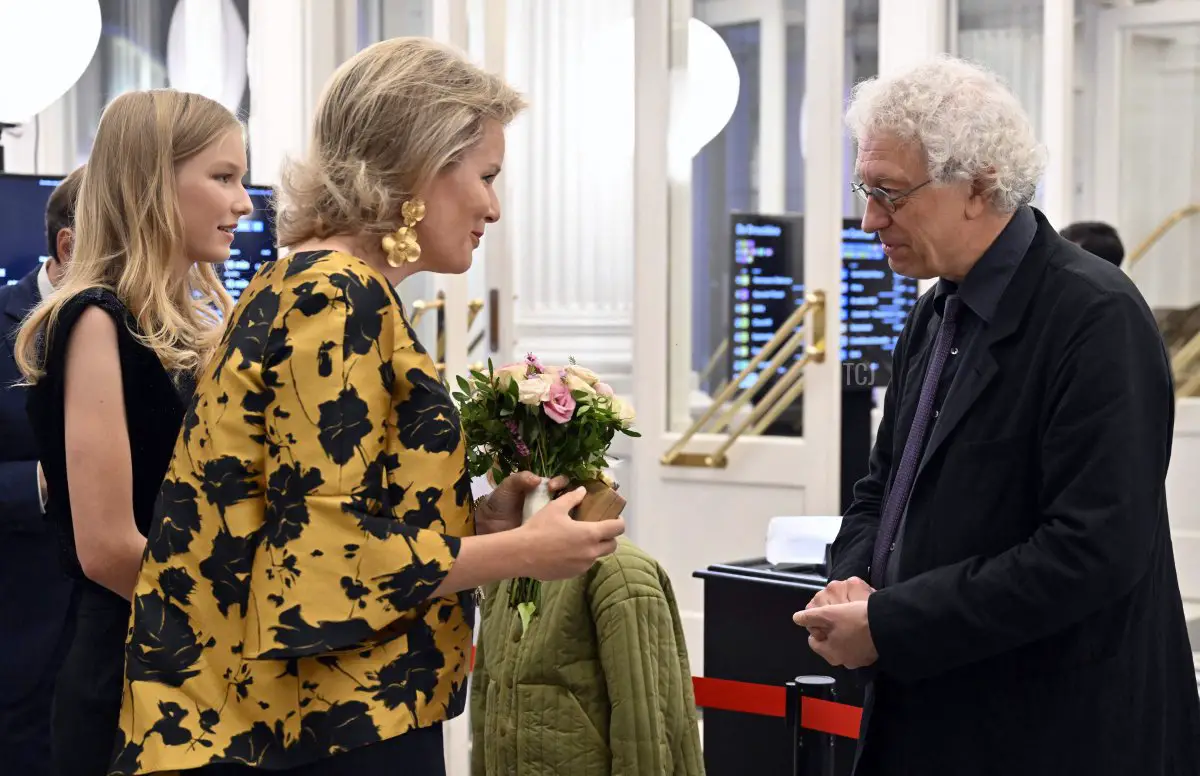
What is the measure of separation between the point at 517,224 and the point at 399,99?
581 centimetres

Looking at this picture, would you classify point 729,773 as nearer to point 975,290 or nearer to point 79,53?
point 975,290

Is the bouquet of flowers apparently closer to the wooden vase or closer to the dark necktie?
the wooden vase

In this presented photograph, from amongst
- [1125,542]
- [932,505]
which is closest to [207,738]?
[932,505]

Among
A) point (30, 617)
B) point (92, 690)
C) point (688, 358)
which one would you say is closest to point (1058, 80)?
point (688, 358)

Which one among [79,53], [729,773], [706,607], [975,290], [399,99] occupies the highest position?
[79,53]

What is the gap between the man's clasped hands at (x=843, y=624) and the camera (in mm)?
1929

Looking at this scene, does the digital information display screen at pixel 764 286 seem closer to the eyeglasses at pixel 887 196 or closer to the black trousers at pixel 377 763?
the eyeglasses at pixel 887 196

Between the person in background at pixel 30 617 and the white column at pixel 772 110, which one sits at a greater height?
the white column at pixel 772 110

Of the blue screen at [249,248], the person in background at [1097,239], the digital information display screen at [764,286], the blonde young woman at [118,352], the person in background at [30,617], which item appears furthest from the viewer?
the digital information display screen at [764,286]

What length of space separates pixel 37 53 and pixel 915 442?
11.3 ft

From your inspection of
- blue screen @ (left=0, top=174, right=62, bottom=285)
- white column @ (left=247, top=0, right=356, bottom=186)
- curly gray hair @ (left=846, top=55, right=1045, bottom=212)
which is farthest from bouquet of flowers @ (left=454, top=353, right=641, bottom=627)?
white column @ (left=247, top=0, right=356, bottom=186)

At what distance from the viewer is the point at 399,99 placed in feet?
5.69

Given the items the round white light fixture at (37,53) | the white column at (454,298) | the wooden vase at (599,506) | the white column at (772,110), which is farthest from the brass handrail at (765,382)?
the wooden vase at (599,506)

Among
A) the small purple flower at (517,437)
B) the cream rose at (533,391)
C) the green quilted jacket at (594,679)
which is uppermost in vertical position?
the cream rose at (533,391)
